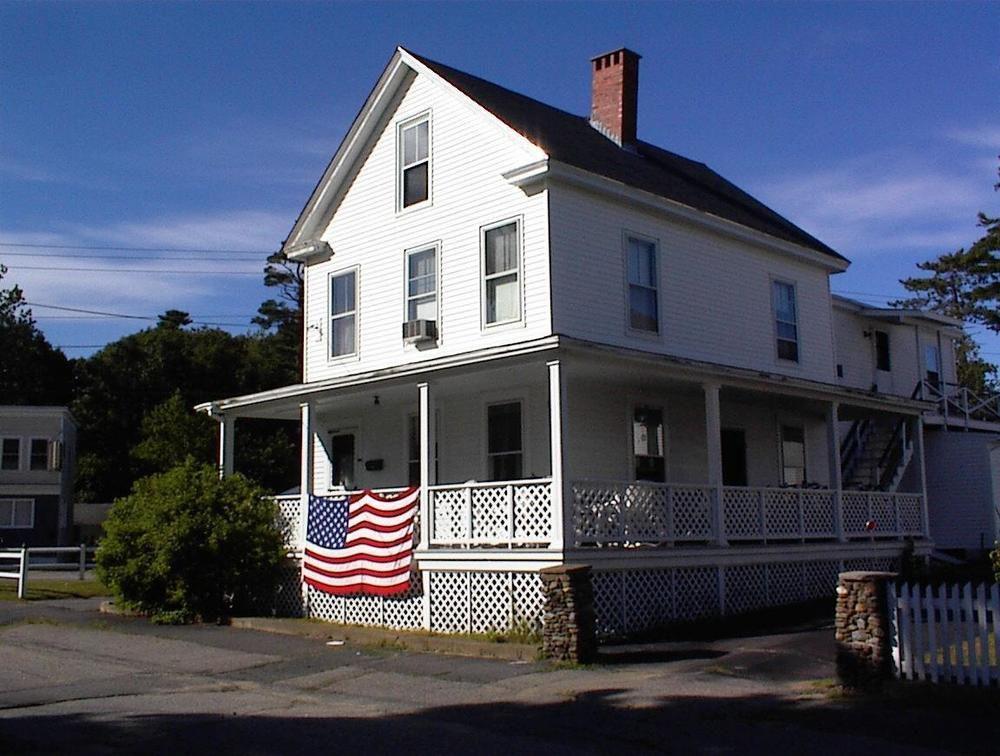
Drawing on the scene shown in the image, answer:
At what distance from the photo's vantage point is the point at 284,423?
201 feet

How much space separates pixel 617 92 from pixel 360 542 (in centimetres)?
1160

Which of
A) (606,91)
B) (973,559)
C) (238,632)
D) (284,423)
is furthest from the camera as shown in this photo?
(284,423)

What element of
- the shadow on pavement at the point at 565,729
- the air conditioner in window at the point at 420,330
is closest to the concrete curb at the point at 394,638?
the shadow on pavement at the point at 565,729

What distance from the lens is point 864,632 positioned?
482 inches

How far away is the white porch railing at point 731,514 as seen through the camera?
17.0 meters

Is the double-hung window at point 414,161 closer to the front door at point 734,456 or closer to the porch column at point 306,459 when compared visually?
the porch column at point 306,459

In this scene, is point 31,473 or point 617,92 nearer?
point 617,92

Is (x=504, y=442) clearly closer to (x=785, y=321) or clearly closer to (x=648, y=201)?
(x=648, y=201)

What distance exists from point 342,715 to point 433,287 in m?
11.1

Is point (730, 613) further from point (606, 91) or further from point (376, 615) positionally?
point (606, 91)

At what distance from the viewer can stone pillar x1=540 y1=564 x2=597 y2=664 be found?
14.1m

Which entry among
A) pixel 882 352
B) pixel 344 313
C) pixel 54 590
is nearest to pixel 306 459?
pixel 344 313

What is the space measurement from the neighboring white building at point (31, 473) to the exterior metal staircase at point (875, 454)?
38811 mm

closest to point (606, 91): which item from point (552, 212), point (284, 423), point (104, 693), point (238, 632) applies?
point (552, 212)
